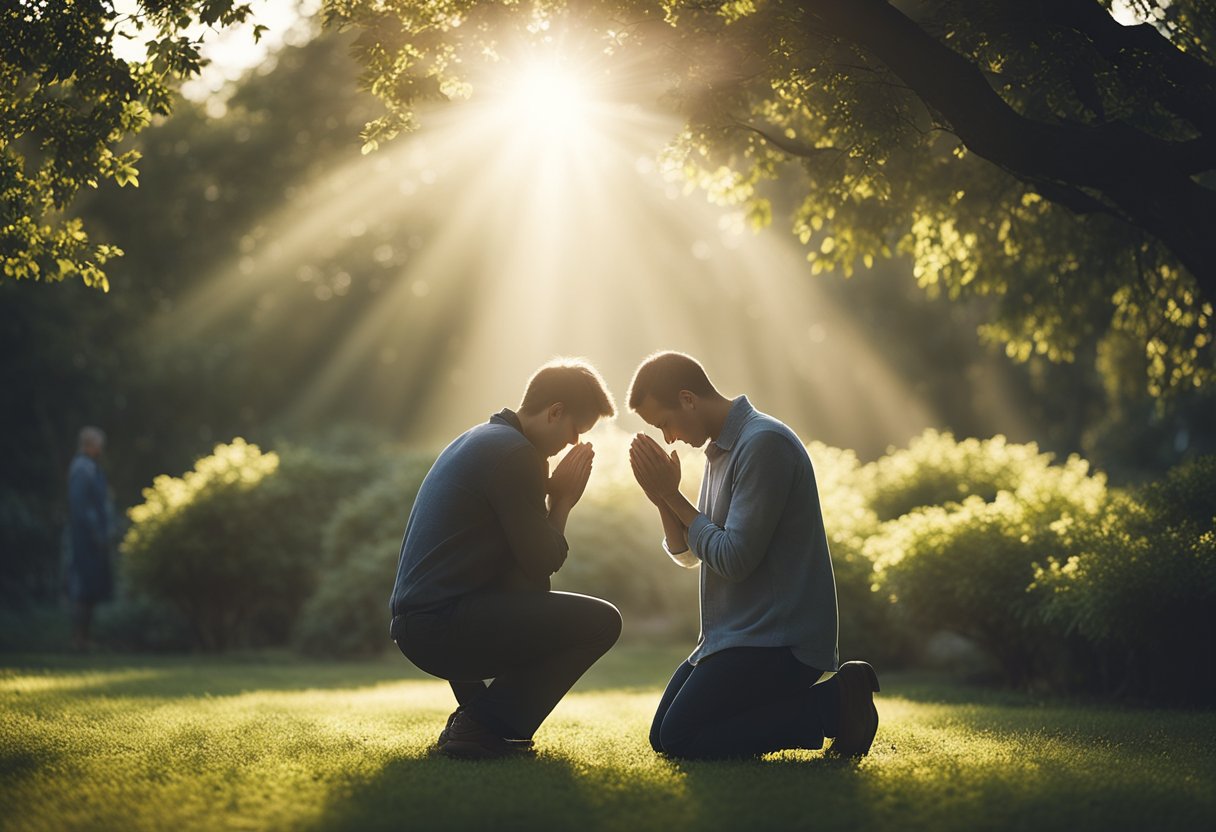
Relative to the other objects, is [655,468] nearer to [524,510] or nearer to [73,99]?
[524,510]

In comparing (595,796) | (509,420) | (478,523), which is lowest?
(595,796)

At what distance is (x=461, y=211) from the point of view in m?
38.3

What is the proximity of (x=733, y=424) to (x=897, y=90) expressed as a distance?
341 cm

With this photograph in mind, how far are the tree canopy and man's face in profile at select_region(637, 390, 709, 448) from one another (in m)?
2.85

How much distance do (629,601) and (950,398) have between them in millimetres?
25201

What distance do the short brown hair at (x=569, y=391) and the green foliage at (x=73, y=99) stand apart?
9.41 feet

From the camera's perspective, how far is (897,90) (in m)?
7.91

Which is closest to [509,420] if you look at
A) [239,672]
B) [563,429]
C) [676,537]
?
[563,429]

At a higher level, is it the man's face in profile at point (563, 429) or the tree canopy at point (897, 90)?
the tree canopy at point (897, 90)

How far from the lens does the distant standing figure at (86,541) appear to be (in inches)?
587

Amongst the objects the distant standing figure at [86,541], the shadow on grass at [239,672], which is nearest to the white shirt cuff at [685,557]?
the shadow on grass at [239,672]

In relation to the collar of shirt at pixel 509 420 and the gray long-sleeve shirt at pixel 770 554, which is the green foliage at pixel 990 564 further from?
the collar of shirt at pixel 509 420

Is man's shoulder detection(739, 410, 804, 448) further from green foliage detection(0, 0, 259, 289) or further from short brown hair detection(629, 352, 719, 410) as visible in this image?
green foliage detection(0, 0, 259, 289)

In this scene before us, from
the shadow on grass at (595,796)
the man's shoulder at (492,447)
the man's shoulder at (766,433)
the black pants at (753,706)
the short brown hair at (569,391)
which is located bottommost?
the shadow on grass at (595,796)
